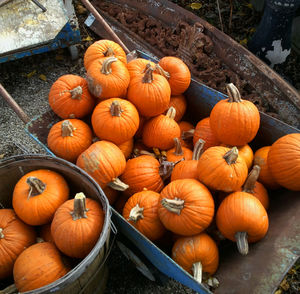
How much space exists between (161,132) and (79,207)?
890 millimetres

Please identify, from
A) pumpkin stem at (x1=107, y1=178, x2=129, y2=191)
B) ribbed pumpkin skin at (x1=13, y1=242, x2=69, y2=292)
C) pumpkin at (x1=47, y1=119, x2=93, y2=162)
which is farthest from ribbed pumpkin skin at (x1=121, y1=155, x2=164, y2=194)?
ribbed pumpkin skin at (x1=13, y1=242, x2=69, y2=292)

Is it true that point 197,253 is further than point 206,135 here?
No

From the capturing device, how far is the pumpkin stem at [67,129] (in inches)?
77.4

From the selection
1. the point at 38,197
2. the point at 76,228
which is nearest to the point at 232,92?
the point at 76,228

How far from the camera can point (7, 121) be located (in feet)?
11.4

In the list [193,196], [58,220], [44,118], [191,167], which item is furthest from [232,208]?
[44,118]

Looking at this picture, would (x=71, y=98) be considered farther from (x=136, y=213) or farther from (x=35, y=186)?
(x=136, y=213)

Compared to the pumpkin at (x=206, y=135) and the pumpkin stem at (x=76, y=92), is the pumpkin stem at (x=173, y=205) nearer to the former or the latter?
the pumpkin at (x=206, y=135)

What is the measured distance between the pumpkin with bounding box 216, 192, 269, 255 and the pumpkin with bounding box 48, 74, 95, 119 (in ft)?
4.07

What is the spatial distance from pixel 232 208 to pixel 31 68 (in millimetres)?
3527

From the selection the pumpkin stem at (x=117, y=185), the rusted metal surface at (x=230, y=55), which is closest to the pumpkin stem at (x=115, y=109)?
the pumpkin stem at (x=117, y=185)

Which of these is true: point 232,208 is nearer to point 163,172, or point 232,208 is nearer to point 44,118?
point 163,172

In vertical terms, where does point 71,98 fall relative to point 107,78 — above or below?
below

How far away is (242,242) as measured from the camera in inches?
64.0
